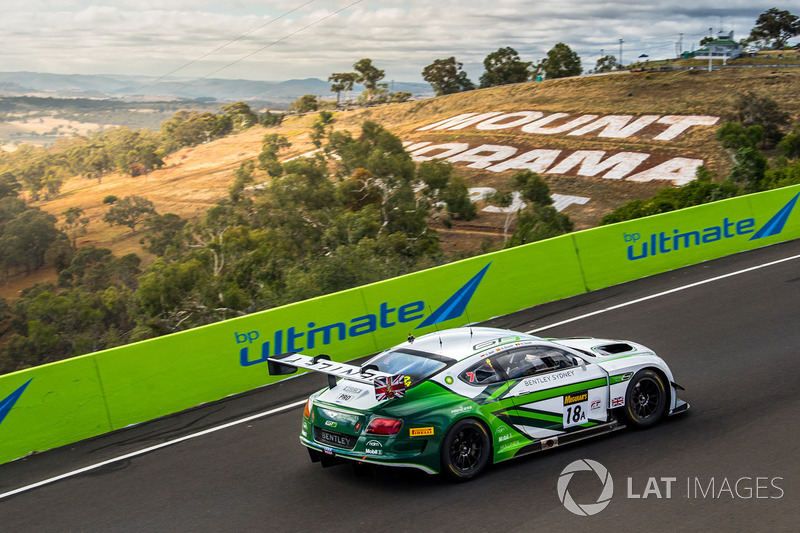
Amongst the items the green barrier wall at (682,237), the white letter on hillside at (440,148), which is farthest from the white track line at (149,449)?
the white letter on hillside at (440,148)

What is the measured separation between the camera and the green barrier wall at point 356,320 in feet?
35.0

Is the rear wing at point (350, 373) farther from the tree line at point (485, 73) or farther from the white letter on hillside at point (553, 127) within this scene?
the tree line at point (485, 73)

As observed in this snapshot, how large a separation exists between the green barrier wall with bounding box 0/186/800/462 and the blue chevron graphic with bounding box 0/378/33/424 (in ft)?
0.04

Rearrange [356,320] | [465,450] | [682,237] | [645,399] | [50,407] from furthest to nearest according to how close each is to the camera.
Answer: [682,237]
[356,320]
[50,407]
[645,399]
[465,450]

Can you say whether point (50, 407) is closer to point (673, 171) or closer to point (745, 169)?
point (745, 169)

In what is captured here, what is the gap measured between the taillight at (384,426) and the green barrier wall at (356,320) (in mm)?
5151

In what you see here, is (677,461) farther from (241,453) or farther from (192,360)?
(192,360)

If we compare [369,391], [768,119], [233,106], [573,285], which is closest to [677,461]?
[369,391]

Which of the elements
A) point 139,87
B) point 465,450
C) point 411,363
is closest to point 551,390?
point 465,450

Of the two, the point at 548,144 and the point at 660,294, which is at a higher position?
the point at 660,294

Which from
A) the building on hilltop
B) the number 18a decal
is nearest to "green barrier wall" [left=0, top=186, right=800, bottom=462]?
the number 18a decal

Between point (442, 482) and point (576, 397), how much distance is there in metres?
1.78

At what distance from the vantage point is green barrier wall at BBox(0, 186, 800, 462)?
420 inches

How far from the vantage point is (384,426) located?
7.48 meters
